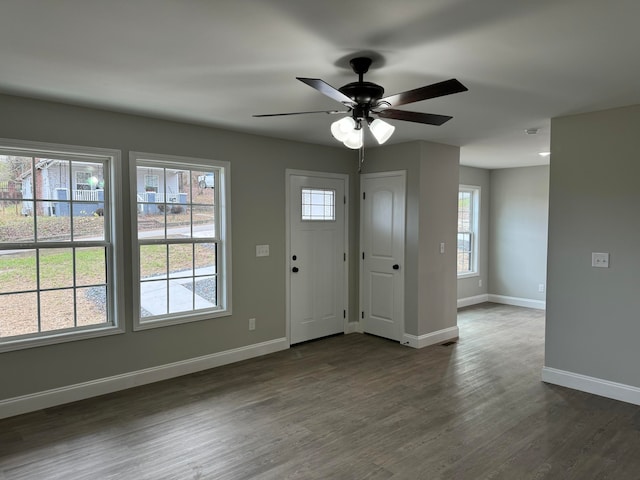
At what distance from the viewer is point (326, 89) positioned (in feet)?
6.96

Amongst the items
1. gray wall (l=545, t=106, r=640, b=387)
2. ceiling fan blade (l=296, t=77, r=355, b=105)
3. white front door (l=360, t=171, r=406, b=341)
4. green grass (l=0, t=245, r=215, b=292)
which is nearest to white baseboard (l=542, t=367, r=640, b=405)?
gray wall (l=545, t=106, r=640, b=387)

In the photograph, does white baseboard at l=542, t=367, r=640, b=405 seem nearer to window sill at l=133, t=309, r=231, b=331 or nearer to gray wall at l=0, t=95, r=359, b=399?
gray wall at l=0, t=95, r=359, b=399

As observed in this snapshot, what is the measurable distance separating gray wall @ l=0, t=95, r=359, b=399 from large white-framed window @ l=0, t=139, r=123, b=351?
0.32ft

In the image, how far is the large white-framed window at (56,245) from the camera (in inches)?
126

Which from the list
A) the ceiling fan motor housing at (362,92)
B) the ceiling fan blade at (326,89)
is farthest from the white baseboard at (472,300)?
the ceiling fan blade at (326,89)

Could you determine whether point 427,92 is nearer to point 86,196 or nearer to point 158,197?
point 158,197

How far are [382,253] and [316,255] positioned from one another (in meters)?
0.85

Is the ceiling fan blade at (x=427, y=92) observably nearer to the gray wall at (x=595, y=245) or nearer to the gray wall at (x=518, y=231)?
the gray wall at (x=595, y=245)

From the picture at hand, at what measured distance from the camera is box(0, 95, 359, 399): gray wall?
127 inches

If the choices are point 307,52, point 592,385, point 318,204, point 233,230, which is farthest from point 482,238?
point 307,52

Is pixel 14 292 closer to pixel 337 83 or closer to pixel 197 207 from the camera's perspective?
pixel 197 207

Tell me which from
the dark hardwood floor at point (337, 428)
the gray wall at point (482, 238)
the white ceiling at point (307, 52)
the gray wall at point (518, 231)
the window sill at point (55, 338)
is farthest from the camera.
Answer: the gray wall at point (482, 238)

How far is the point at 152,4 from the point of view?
180 centimetres

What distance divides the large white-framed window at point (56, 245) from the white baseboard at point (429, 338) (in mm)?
3159
